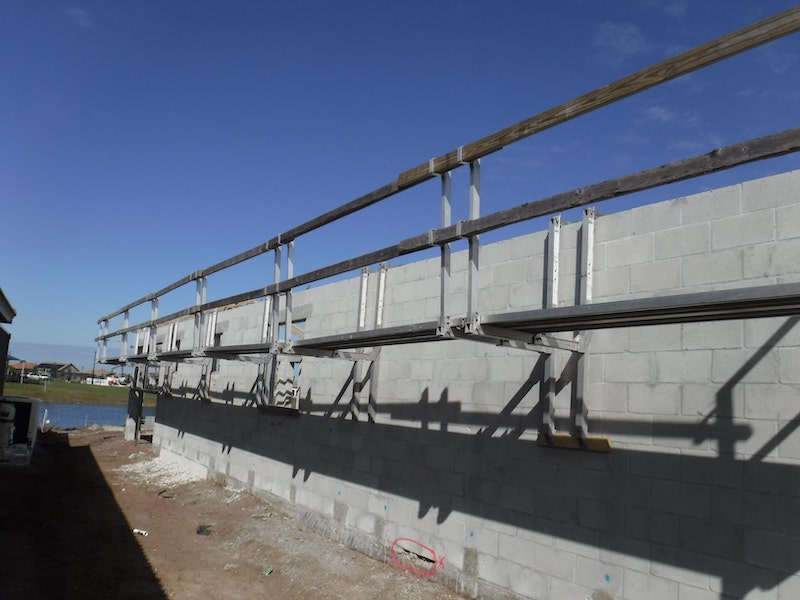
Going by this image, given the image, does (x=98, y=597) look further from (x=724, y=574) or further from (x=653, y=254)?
(x=653, y=254)

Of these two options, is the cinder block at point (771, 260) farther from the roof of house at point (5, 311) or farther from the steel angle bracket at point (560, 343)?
the roof of house at point (5, 311)

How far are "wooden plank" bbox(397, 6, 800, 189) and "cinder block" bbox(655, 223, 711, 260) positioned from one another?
153cm

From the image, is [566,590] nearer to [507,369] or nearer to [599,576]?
[599,576]

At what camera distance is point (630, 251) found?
5.76 metres

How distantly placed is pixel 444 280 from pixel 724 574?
10.6ft

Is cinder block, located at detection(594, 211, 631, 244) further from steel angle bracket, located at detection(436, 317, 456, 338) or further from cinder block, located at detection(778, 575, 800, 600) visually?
cinder block, located at detection(778, 575, 800, 600)

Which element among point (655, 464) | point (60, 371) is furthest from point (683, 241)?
point (60, 371)

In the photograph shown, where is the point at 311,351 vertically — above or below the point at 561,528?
above

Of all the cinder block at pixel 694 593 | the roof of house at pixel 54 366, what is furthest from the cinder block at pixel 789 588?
the roof of house at pixel 54 366

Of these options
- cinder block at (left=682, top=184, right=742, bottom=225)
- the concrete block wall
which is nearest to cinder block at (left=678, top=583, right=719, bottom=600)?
the concrete block wall

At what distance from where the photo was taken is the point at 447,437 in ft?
25.0

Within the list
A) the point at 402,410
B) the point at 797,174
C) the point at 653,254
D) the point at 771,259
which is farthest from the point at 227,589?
the point at 797,174

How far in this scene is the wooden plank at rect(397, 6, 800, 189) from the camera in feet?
11.6

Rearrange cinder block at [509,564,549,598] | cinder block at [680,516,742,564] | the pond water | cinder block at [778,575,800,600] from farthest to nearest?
the pond water, cinder block at [509,564,549,598], cinder block at [680,516,742,564], cinder block at [778,575,800,600]
